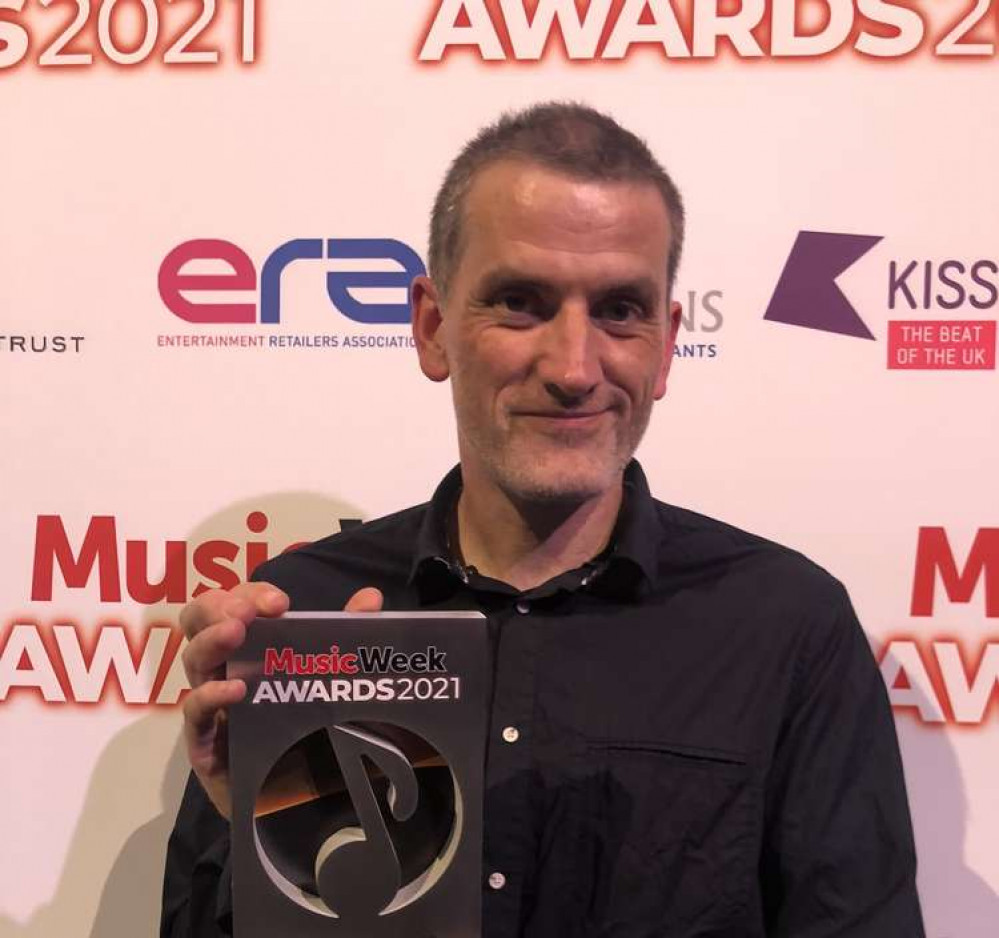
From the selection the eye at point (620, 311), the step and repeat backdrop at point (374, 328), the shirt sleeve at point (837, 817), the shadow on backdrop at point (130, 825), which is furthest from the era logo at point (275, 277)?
the shirt sleeve at point (837, 817)

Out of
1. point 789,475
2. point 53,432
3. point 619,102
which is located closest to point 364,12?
point 619,102

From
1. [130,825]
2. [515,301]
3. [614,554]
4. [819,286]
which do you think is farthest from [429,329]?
A: [130,825]

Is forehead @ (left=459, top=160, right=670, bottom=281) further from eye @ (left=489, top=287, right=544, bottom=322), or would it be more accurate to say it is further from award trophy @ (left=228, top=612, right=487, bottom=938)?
award trophy @ (left=228, top=612, right=487, bottom=938)

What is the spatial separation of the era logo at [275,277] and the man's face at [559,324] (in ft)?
1.35

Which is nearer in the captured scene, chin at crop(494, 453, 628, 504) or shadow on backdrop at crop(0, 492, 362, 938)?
chin at crop(494, 453, 628, 504)

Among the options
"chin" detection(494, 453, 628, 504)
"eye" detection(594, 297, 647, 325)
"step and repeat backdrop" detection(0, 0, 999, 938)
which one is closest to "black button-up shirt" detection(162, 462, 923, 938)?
"chin" detection(494, 453, 628, 504)

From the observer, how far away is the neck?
111 centimetres

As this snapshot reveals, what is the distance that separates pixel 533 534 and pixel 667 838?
0.33 metres

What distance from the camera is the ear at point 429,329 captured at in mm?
1144

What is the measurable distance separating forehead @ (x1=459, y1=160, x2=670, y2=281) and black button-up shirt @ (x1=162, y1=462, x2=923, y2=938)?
280 mm

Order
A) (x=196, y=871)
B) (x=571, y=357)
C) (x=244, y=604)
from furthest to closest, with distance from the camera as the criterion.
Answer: (x=196, y=871), (x=571, y=357), (x=244, y=604)

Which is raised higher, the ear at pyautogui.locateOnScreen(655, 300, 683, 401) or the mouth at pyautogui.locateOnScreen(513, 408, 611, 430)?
the ear at pyautogui.locateOnScreen(655, 300, 683, 401)

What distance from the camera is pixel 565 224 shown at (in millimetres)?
1005

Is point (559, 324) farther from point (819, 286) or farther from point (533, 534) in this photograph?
point (819, 286)
